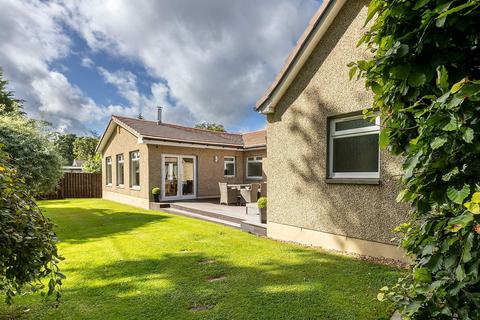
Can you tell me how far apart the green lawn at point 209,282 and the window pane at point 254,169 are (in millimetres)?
11219

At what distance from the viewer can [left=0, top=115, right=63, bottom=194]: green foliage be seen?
41.4 ft

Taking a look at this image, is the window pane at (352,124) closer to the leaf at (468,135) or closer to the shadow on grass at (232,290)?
the shadow on grass at (232,290)

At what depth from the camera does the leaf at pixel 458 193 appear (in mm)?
1391

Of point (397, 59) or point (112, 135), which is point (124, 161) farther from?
point (397, 59)

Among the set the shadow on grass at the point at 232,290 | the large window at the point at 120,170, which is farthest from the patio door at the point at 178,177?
the shadow on grass at the point at 232,290

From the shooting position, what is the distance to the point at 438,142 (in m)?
1.45

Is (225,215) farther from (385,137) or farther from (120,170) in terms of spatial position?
(120,170)

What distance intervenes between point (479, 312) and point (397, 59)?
5.10 ft

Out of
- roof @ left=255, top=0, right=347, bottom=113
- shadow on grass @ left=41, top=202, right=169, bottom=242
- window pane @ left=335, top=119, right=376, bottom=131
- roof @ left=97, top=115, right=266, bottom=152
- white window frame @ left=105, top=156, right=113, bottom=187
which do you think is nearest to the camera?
window pane @ left=335, top=119, right=376, bottom=131

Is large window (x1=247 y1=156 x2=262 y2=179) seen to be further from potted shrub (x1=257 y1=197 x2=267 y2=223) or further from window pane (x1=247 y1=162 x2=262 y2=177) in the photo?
potted shrub (x1=257 y1=197 x2=267 y2=223)

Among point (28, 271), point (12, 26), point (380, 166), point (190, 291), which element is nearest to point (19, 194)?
point (28, 271)

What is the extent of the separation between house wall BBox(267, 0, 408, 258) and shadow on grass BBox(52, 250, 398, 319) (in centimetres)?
85

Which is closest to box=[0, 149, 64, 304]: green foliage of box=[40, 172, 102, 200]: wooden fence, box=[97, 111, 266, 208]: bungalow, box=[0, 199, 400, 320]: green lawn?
box=[0, 199, 400, 320]: green lawn

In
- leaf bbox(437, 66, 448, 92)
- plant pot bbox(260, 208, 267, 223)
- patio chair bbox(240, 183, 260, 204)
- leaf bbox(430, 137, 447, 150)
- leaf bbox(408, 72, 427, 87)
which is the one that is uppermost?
leaf bbox(408, 72, 427, 87)
